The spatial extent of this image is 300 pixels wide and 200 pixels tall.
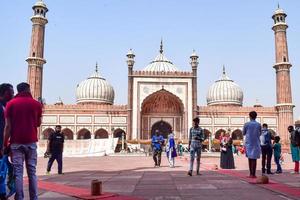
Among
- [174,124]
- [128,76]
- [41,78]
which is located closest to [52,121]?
[41,78]

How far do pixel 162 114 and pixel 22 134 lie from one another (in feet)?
121

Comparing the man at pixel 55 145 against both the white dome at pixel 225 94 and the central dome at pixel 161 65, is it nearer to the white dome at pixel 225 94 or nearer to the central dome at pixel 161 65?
the central dome at pixel 161 65

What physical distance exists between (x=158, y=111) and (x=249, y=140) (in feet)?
109

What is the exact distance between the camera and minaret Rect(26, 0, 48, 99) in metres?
38.2

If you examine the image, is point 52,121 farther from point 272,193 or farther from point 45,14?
point 272,193

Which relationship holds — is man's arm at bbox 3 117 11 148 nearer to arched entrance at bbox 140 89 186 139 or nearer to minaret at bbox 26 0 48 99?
minaret at bbox 26 0 48 99

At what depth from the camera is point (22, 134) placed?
14.4ft

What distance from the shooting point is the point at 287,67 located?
39.4 meters

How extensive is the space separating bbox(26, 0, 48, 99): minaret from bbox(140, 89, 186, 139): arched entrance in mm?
11157

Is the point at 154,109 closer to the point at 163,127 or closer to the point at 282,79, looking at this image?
the point at 163,127

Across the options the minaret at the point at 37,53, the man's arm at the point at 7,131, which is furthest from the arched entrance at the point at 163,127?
the man's arm at the point at 7,131

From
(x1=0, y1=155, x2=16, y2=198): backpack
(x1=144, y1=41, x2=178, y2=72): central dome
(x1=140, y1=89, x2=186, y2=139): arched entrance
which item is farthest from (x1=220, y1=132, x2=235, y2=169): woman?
(x1=144, y1=41, x2=178, y2=72): central dome

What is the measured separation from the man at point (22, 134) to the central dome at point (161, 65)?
134 feet

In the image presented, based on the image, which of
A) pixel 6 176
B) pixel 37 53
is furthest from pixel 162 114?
pixel 6 176
